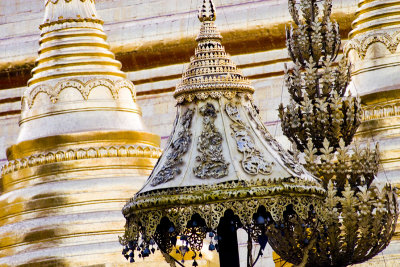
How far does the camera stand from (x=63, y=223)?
1111 cm

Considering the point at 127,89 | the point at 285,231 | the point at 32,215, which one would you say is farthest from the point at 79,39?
the point at 285,231

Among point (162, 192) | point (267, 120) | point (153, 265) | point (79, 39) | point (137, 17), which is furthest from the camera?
point (137, 17)

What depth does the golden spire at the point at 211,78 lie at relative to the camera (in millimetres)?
7633

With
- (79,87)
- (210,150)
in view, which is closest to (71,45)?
(79,87)

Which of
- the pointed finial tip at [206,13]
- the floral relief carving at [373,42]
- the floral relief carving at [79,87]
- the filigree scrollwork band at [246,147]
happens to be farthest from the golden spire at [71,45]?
the filigree scrollwork band at [246,147]

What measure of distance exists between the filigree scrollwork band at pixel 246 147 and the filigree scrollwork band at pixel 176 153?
252 mm

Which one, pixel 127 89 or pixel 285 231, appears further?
pixel 127 89

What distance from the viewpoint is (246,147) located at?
740cm

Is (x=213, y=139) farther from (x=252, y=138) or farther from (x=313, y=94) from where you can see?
(x=313, y=94)

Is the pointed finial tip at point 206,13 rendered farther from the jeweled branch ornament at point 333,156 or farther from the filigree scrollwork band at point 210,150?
the jeweled branch ornament at point 333,156

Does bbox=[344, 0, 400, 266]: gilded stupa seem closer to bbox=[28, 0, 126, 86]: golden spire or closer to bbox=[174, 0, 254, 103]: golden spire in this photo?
bbox=[28, 0, 126, 86]: golden spire

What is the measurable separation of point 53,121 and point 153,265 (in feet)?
6.24

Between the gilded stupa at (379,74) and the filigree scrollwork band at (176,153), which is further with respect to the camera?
the gilded stupa at (379,74)

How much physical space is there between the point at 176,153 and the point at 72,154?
4.12m
